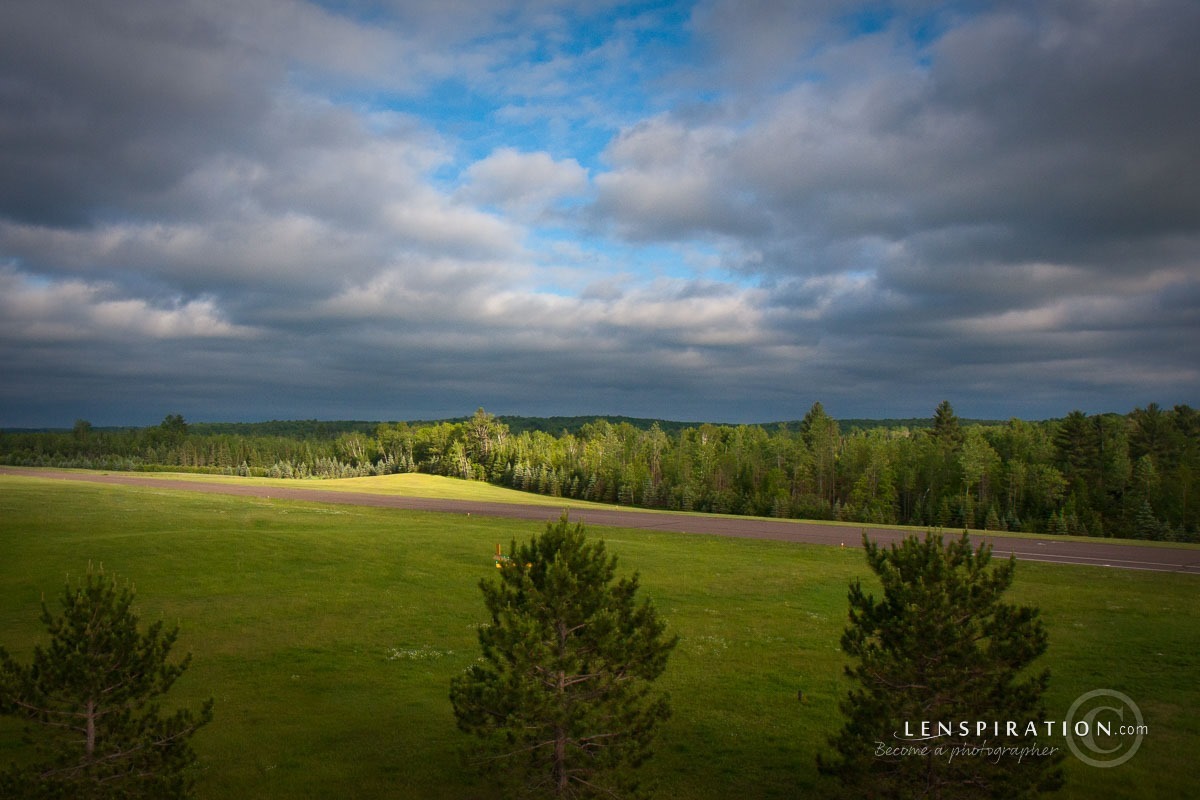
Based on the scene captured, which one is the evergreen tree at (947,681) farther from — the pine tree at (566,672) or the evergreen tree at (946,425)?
the evergreen tree at (946,425)

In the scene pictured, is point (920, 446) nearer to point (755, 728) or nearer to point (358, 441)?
point (755, 728)

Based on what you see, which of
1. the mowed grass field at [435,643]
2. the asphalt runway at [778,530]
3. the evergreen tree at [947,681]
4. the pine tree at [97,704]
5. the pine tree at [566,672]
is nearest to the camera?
the pine tree at [97,704]

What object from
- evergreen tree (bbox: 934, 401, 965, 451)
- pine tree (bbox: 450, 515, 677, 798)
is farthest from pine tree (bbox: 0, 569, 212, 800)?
evergreen tree (bbox: 934, 401, 965, 451)

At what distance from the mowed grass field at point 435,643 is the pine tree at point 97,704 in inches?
123

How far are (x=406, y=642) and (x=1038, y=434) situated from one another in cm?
10243

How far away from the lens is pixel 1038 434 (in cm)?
9556

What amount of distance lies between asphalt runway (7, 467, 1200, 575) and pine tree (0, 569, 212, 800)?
20.9 m

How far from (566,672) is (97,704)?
18.7 feet

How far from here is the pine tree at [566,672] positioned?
345 inches

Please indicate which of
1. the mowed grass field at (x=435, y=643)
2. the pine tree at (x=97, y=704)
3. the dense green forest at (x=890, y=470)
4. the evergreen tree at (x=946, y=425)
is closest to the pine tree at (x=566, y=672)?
the mowed grass field at (x=435, y=643)

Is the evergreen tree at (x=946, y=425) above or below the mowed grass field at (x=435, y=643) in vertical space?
above

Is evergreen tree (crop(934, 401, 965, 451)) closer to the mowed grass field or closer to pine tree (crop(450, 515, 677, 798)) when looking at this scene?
the mowed grass field

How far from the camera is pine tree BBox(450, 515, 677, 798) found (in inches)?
345

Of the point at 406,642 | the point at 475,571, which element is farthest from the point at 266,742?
the point at 475,571
